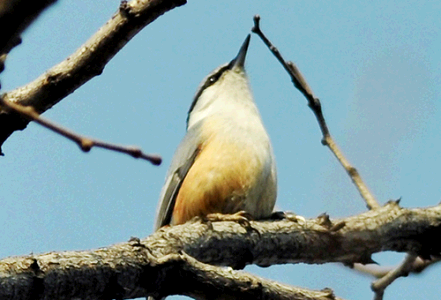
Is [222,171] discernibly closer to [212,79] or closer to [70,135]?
[212,79]

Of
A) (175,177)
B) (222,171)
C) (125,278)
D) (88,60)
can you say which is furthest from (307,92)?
(125,278)

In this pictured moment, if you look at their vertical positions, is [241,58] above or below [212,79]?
above

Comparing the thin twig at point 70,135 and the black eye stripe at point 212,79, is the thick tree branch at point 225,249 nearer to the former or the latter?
the thin twig at point 70,135

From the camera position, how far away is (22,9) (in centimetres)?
78

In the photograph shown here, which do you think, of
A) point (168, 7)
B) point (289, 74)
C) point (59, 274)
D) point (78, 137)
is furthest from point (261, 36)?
point (78, 137)

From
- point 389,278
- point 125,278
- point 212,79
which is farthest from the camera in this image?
point 212,79

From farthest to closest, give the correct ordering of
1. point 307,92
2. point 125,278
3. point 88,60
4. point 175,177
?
point 175,177, point 307,92, point 88,60, point 125,278

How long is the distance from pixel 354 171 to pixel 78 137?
3089 mm

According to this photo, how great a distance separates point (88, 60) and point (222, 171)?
1579 millimetres

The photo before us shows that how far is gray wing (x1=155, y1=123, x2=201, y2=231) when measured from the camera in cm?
441

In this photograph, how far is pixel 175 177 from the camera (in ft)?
14.8

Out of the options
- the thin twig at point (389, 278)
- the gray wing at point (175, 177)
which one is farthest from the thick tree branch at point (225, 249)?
the gray wing at point (175, 177)

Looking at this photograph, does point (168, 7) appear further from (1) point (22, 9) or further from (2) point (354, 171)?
(1) point (22, 9)

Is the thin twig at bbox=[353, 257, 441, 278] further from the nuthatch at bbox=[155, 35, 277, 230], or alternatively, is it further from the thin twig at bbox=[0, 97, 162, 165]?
the thin twig at bbox=[0, 97, 162, 165]
